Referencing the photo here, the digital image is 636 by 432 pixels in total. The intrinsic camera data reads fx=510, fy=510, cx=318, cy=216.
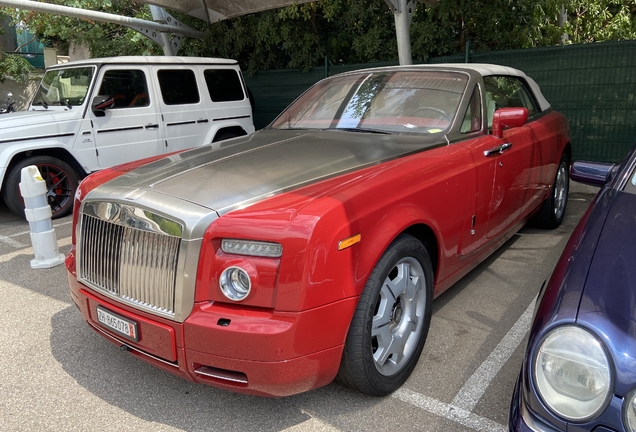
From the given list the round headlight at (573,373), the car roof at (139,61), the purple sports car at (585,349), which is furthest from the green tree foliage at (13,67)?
the round headlight at (573,373)

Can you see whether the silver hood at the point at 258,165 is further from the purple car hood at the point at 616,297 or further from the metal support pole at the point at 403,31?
the metal support pole at the point at 403,31

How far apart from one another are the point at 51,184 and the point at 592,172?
626 centimetres

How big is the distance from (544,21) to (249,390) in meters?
9.95

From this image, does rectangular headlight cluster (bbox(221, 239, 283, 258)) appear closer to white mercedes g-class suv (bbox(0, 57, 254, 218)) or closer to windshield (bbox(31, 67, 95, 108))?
white mercedes g-class suv (bbox(0, 57, 254, 218))

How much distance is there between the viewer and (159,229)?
2305 millimetres

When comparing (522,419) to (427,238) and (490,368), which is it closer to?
(490,368)

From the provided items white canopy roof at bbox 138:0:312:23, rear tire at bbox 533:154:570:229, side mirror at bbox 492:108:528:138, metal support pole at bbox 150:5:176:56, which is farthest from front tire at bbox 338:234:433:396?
metal support pole at bbox 150:5:176:56

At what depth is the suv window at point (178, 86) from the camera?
24.2 feet

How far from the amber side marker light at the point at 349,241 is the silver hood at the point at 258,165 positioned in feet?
1.44

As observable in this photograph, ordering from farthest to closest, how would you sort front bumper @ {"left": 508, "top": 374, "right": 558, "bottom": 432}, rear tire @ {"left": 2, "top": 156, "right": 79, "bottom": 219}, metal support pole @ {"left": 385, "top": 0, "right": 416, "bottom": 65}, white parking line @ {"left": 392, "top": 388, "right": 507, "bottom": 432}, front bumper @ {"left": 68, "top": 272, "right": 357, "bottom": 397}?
metal support pole @ {"left": 385, "top": 0, "right": 416, "bottom": 65}, rear tire @ {"left": 2, "top": 156, "right": 79, "bottom": 219}, white parking line @ {"left": 392, "top": 388, "right": 507, "bottom": 432}, front bumper @ {"left": 68, "top": 272, "right": 357, "bottom": 397}, front bumper @ {"left": 508, "top": 374, "right": 558, "bottom": 432}

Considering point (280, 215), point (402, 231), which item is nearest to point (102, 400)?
point (280, 215)

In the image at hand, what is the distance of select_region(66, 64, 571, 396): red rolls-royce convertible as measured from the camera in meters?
2.18

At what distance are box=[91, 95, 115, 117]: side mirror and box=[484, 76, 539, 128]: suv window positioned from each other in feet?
16.1

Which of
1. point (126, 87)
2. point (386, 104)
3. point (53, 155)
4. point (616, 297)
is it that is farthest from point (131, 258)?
point (126, 87)
